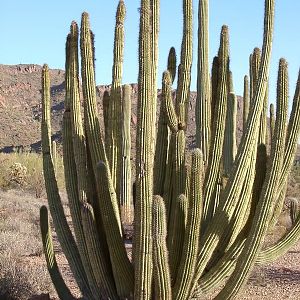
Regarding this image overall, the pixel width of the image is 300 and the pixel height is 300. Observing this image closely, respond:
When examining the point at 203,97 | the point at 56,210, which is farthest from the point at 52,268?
the point at 203,97

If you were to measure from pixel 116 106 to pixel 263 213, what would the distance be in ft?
6.49

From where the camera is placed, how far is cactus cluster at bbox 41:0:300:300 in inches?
227

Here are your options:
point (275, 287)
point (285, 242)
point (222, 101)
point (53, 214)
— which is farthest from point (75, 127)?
point (275, 287)

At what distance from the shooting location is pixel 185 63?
6742 millimetres

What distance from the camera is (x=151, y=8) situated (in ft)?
20.6

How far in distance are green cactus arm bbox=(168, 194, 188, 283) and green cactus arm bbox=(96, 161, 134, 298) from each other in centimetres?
44

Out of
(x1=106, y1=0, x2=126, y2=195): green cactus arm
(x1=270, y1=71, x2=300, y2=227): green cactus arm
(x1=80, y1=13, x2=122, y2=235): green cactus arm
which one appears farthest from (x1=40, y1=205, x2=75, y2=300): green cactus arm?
(x1=270, y1=71, x2=300, y2=227): green cactus arm

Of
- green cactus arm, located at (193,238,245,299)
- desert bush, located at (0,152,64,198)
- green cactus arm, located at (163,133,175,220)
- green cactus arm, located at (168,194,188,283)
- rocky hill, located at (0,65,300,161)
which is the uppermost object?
rocky hill, located at (0,65,300,161)

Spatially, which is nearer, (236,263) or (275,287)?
(236,263)

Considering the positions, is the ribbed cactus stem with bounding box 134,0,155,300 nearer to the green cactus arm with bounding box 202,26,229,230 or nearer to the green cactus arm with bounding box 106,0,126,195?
the green cactus arm with bounding box 106,0,126,195

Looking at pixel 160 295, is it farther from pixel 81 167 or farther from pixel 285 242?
pixel 285 242

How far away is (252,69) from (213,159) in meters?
1.29

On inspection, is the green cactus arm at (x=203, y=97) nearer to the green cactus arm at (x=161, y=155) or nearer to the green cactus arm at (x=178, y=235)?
the green cactus arm at (x=161, y=155)

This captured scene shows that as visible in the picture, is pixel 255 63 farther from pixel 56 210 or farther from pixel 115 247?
pixel 56 210
